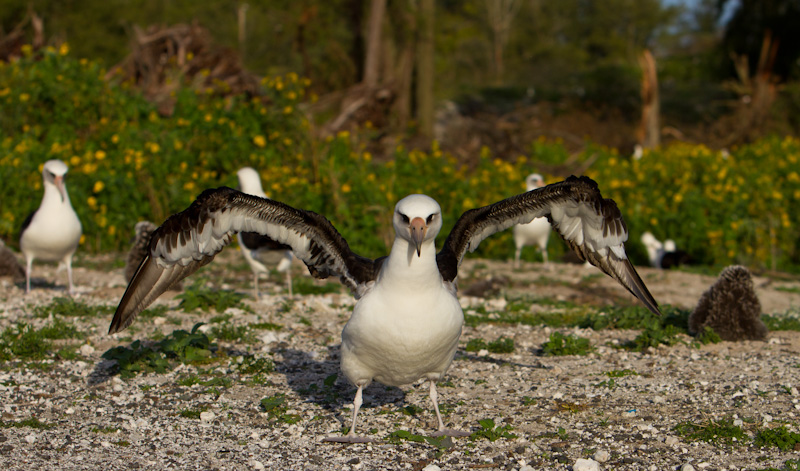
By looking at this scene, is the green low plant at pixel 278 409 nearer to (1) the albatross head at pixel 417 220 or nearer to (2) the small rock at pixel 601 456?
(1) the albatross head at pixel 417 220

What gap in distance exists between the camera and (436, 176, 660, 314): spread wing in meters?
4.81

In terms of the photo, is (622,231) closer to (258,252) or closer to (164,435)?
(164,435)

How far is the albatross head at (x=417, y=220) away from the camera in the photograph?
4113 millimetres

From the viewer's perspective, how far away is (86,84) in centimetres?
1363

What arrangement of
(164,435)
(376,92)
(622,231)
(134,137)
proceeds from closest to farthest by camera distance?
(164,435)
(622,231)
(134,137)
(376,92)

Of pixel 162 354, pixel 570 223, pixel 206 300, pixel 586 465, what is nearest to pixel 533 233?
pixel 206 300

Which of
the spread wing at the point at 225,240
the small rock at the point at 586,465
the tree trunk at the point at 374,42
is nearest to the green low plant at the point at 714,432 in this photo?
the small rock at the point at 586,465

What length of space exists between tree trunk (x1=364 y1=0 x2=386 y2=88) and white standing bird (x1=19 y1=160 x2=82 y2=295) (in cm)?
1131

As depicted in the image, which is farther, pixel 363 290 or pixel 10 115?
pixel 10 115

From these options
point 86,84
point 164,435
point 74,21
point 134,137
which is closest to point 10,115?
point 86,84

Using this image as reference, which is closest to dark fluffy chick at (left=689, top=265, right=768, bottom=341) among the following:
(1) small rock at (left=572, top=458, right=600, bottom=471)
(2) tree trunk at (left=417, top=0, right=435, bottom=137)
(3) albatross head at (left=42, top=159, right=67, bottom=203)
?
(1) small rock at (left=572, top=458, right=600, bottom=471)

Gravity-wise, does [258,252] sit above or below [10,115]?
below

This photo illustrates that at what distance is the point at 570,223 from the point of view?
5152 millimetres

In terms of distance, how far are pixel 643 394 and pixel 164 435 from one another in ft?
10.5
